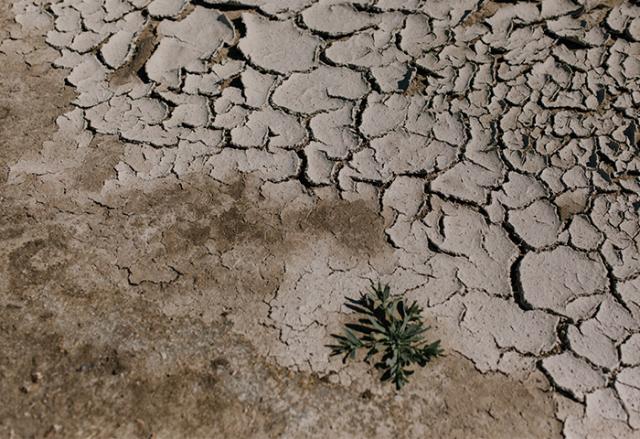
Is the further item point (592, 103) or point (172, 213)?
point (592, 103)

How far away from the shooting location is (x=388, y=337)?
7.82 ft

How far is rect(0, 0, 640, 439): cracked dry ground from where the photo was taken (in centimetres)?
228

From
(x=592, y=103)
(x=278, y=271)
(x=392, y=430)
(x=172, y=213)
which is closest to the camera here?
(x=392, y=430)

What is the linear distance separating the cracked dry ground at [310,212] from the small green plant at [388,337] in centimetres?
5

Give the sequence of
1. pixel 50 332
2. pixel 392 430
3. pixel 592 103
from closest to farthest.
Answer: pixel 392 430
pixel 50 332
pixel 592 103

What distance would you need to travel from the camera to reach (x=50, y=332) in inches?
95.6

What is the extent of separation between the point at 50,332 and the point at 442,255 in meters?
1.26

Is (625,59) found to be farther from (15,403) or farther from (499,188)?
(15,403)

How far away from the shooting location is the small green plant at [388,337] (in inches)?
92.0

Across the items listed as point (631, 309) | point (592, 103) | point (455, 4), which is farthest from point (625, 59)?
point (631, 309)

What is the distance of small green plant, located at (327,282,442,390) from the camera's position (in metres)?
2.34

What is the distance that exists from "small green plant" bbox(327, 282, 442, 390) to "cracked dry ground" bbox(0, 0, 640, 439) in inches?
1.9

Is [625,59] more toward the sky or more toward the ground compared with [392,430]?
more toward the sky

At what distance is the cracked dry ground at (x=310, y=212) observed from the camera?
2275 millimetres
